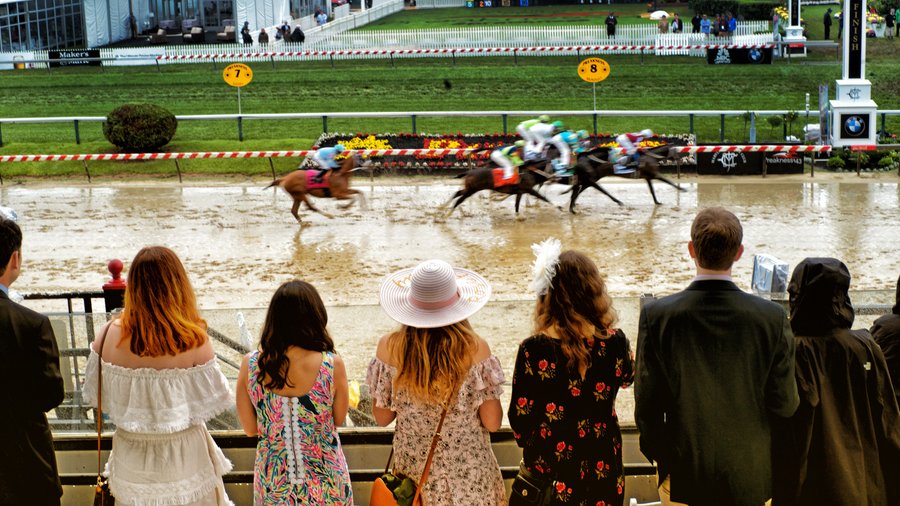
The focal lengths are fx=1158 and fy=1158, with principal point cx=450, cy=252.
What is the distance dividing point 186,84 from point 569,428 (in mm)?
28248

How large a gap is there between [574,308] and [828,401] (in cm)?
101

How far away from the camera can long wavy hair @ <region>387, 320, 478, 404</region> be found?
4.07 meters

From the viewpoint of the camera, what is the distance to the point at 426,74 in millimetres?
30953

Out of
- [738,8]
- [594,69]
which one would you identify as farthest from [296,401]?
[738,8]

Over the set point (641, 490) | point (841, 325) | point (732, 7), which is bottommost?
point (641, 490)

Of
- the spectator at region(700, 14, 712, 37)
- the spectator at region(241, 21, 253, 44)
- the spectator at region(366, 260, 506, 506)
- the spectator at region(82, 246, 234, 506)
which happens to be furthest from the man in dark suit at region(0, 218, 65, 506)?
the spectator at region(241, 21, 253, 44)

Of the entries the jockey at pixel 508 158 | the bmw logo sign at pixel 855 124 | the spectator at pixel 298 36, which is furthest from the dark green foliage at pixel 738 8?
the jockey at pixel 508 158

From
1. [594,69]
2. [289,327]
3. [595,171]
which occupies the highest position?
[594,69]

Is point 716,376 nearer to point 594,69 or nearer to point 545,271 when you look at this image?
point 545,271

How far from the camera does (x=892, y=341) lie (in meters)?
4.52

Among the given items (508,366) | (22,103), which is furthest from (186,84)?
(508,366)

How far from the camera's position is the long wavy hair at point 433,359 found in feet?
13.4

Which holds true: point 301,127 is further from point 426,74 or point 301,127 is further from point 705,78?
point 705,78

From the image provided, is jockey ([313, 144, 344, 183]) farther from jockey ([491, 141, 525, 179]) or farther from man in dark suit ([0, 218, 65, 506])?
man in dark suit ([0, 218, 65, 506])
